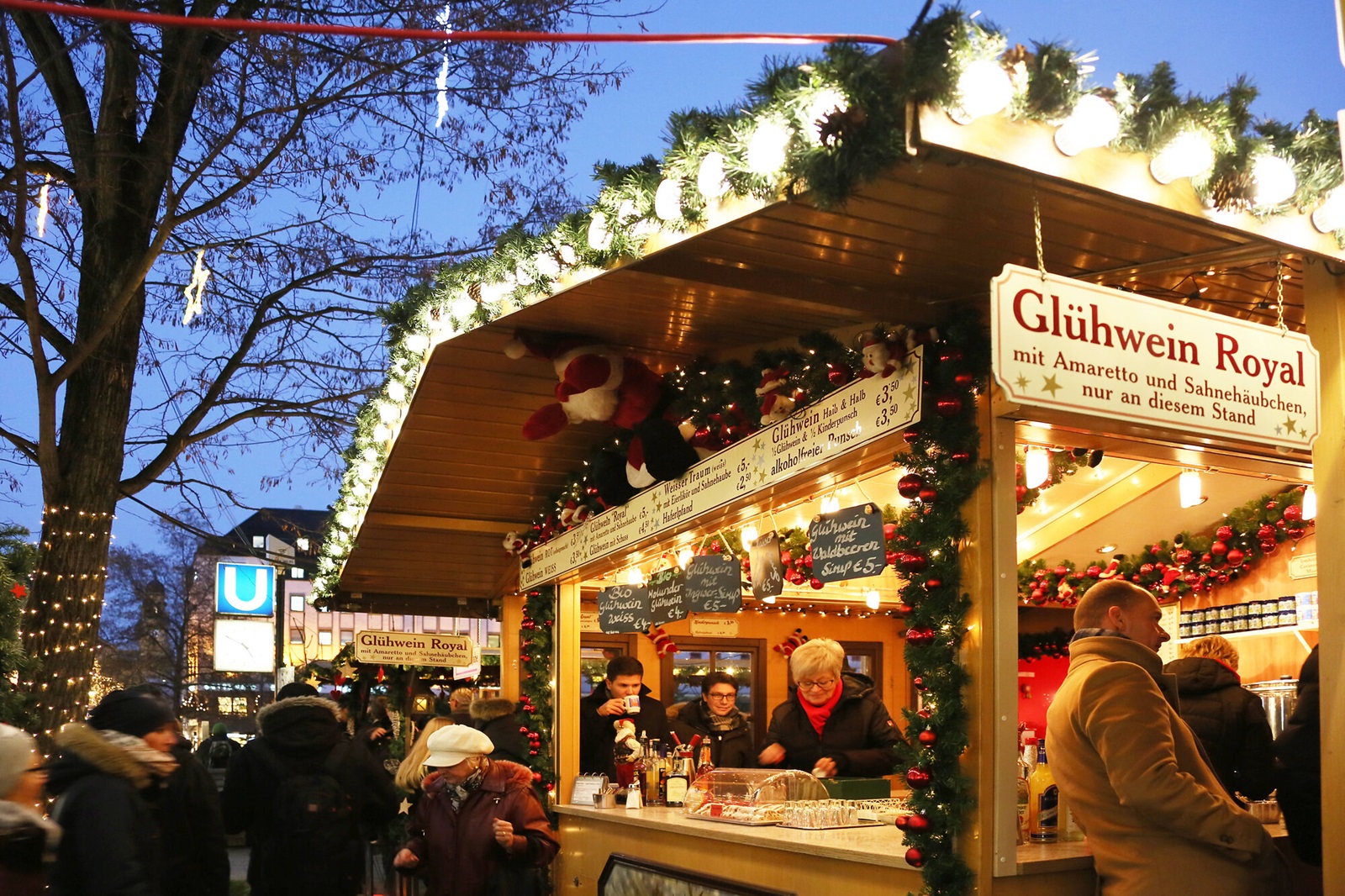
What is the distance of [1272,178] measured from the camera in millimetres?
3936

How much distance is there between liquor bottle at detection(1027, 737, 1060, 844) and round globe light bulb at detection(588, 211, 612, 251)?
2.67 m

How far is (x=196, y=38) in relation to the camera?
34.0 ft

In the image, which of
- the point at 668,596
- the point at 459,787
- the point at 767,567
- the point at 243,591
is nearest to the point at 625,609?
the point at 668,596

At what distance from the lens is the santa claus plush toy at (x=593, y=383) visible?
636cm

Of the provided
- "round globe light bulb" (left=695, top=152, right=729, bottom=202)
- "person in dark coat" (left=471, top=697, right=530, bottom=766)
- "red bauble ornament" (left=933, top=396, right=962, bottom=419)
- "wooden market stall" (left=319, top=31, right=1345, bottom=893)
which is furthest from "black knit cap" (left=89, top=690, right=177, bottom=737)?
"person in dark coat" (left=471, top=697, right=530, bottom=766)

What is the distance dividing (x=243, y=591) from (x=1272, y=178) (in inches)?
1254

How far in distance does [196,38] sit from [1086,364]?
8.96 metres

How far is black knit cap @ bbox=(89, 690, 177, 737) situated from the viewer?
14.6 feet

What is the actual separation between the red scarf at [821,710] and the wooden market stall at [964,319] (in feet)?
3.06

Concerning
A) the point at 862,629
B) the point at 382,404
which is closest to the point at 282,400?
the point at 382,404

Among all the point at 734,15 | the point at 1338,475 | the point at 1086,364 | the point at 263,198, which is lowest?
the point at 1338,475

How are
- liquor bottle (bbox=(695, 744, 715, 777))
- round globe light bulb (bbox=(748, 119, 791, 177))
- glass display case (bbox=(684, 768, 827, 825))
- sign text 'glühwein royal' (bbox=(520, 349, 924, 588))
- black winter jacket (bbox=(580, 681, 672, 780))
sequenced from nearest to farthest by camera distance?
1. round globe light bulb (bbox=(748, 119, 791, 177))
2. sign text 'glühwein royal' (bbox=(520, 349, 924, 588))
3. glass display case (bbox=(684, 768, 827, 825))
4. liquor bottle (bbox=(695, 744, 715, 777))
5. black winter jacket (bbox=(580, 681, 672, 780))

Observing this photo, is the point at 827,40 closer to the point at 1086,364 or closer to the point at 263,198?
the point at 1086,364

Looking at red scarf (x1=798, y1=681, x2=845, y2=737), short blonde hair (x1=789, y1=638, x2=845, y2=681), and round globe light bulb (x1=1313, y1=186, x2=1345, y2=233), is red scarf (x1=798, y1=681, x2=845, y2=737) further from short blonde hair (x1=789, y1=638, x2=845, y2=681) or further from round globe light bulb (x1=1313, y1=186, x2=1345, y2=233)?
round globe light bulb (x1=1313, y1=186, x2=1345, y2=233)
